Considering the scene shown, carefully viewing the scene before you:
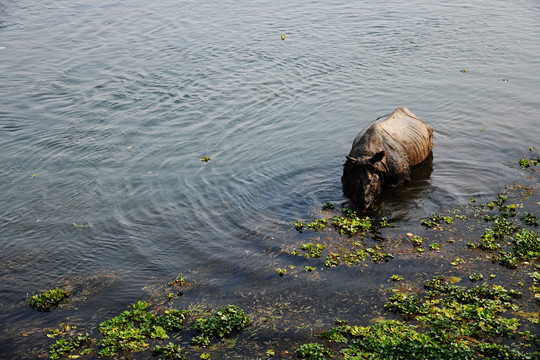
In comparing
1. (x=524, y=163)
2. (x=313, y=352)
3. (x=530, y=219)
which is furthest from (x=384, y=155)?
(x=313, y=352)

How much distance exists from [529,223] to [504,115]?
28.2 ft

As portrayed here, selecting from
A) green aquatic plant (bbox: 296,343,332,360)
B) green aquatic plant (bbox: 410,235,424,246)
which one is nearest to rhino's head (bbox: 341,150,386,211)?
green aquatic plant (bbox: 410,235,424,246)

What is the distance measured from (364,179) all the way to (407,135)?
9.87 ft

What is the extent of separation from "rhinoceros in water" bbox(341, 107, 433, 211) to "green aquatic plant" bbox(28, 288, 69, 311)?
7.95 m

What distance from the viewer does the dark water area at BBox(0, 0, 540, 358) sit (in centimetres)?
1359

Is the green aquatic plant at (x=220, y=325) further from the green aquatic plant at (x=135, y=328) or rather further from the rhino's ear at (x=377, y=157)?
the rhino's ear at (x=377, y=157)

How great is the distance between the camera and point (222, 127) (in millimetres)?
20766

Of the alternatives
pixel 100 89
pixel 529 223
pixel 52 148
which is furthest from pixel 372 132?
pixel 100 89

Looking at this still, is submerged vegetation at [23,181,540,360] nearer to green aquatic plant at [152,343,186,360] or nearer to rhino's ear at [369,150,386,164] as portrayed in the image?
green aquatic plant at [152,343,186,360]

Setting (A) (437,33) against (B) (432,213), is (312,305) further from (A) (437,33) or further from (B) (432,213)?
(A) (437,33)

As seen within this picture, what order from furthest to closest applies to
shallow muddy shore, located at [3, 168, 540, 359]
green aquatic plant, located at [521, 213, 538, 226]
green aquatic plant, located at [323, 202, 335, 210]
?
green aquatic plant, located at [323, 202, 335, 210]
green aquatic plant, located at [521, 213, 538, 226]
shallow muddy shore, located at [3, 168, 540, 359]

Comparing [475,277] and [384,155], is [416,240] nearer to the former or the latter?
[475,277]

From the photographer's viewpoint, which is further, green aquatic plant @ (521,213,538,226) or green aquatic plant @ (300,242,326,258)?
green aquatic plant @ (521,213,538,226)

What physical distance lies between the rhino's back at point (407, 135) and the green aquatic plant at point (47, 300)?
9.89 meters
